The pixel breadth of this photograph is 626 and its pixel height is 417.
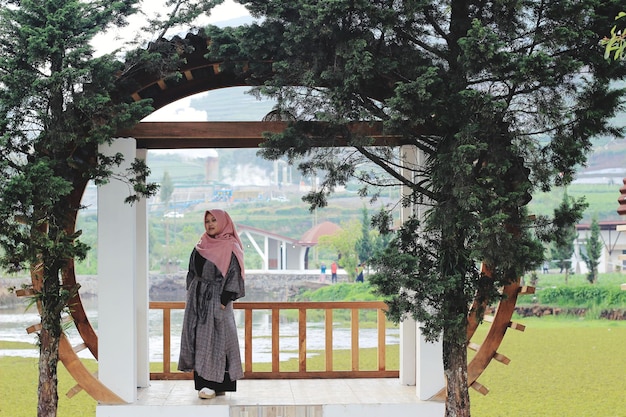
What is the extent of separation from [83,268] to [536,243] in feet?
62.8

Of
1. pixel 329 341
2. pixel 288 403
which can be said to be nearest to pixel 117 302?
pixel 288 403

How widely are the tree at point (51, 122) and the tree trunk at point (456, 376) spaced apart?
227 cm

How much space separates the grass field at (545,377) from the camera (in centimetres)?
1438

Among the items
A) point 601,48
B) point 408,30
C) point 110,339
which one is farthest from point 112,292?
point 601,48

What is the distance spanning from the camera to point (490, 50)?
4.80 metres

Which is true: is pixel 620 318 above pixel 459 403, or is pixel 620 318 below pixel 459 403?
below

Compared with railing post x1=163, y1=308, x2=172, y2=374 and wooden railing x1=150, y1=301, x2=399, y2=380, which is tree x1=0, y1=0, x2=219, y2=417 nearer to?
railing post x1=163, y1=308, x2=172, y2=374

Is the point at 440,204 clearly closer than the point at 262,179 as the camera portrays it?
Yes

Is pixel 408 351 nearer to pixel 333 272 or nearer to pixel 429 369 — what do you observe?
pixel 429 369

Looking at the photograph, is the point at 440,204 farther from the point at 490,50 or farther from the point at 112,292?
the point at 112,292

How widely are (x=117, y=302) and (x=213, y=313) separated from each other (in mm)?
763

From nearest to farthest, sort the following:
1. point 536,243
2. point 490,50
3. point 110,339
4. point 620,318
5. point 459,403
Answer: point 490,50 → point 536,243 → point 459,403 → point 110,339 → point 620,318

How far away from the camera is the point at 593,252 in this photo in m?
20.2

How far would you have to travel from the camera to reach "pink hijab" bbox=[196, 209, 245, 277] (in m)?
6.61
